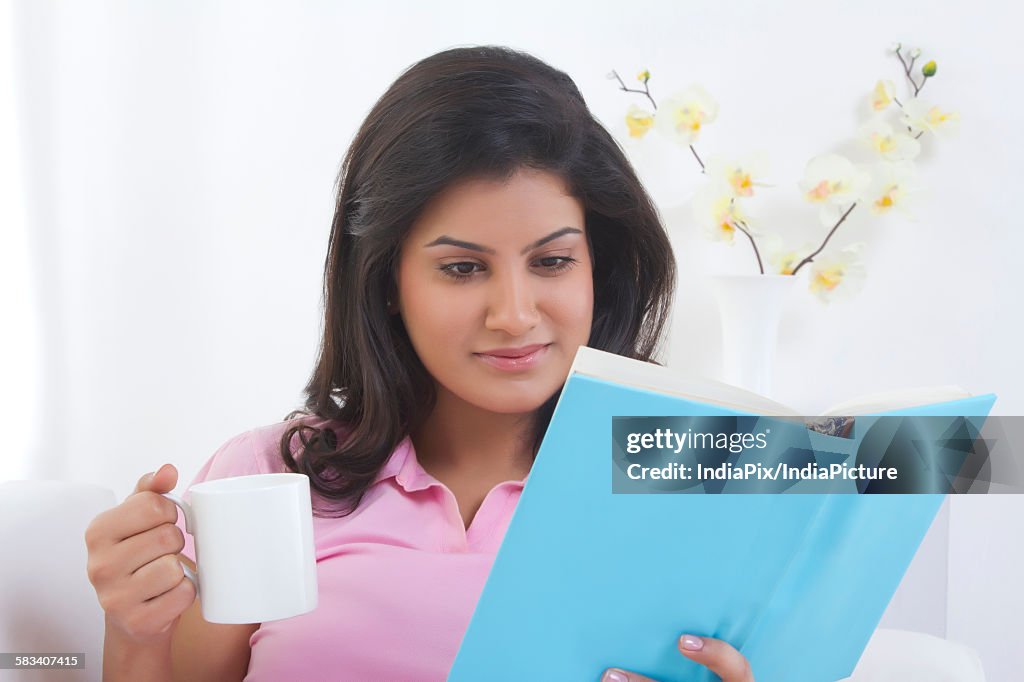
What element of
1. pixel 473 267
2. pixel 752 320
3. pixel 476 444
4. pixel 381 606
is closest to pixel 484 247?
pixel 473 267

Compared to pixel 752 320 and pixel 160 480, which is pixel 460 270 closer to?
pixel 160 480

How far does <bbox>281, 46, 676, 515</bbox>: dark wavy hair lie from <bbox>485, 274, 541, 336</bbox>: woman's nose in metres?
0.13

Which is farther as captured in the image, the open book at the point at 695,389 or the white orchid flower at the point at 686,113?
the white orchid flower at the point at 686,113

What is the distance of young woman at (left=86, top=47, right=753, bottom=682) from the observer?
1090 mm

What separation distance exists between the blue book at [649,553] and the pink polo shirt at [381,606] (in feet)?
1.09

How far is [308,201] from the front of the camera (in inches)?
87.3

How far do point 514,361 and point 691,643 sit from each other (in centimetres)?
42

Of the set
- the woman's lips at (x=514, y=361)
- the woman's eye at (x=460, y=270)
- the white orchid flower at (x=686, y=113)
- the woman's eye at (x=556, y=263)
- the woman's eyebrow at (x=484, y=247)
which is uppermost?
the white orchid flower at (x=686, y=113)

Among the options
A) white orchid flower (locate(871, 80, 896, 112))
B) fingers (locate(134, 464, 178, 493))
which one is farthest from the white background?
fingers (locate(134, 464, 178, 493))

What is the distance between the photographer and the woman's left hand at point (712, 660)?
2.50 ft

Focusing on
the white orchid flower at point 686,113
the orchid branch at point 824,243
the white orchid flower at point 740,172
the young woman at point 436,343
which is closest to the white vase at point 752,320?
the orchid branch at point 824,243

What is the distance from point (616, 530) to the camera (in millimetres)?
699

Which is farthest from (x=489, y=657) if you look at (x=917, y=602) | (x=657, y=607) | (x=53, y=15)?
(x=53, y=15)

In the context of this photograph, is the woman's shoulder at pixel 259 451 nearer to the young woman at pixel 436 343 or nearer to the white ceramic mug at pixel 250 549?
the young woman at pixel 436 343
